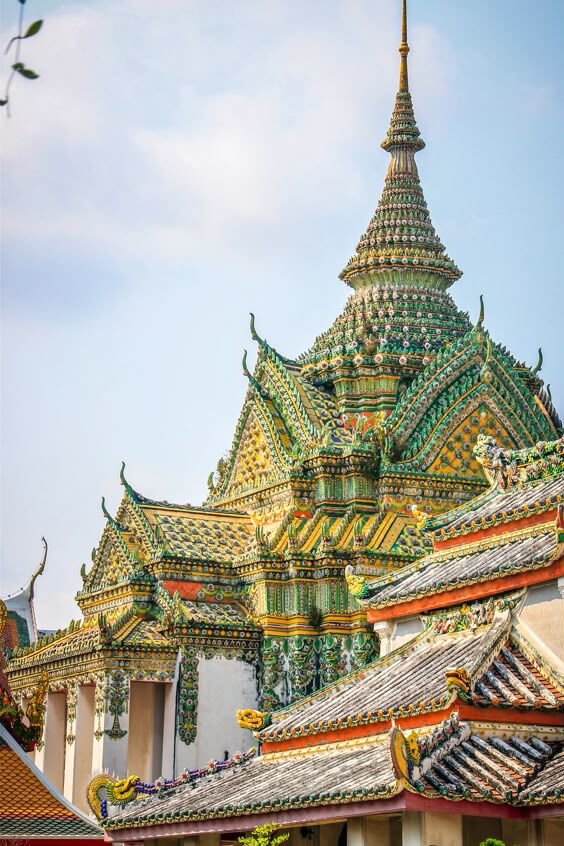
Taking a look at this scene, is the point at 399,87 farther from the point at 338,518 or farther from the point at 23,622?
the point at 23,622

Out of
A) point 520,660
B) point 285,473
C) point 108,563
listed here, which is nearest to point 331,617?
point 285,473

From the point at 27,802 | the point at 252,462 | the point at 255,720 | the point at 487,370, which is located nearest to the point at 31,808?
the point at 27,802

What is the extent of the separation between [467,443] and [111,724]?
31.1ft

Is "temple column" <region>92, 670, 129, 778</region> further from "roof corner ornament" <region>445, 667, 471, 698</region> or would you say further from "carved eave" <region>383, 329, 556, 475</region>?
"roof corner ornament" <region>445, 667, 471, 698</region>

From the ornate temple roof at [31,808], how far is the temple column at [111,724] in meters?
5.16

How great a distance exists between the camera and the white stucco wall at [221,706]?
2908cm

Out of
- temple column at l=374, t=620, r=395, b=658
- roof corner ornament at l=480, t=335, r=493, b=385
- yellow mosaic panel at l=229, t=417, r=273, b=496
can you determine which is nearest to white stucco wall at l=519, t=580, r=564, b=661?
temple column at l=374, t=620, r=395, b=658

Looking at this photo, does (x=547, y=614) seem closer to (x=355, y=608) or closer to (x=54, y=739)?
(x=355, y=608)

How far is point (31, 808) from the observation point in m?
22.6

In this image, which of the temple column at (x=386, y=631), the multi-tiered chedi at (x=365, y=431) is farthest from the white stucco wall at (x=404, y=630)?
the multi-tiered chedi at (x=365, y=431)

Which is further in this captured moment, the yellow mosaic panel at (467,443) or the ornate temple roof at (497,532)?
the yellow mosaic panel at (467,443)

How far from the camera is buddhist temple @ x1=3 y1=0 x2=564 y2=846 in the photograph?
17.0 metres

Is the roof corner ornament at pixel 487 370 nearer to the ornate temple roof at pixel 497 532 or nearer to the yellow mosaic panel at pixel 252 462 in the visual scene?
the yellow mosaic panel at pixel 252 462

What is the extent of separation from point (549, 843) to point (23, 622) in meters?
27.1
